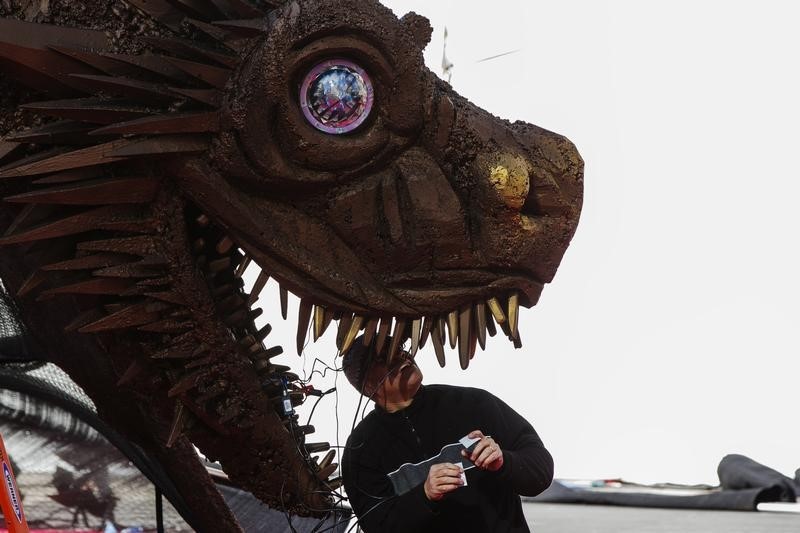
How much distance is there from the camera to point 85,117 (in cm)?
131

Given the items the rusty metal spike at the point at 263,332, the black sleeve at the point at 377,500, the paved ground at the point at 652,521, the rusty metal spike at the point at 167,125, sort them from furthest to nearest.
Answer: the paved ground at the point at 652,521
the black sleeve at the point at 377,500
the rusty metal spike at the point at 263,332
the rusty metal spike at the point at 167,125

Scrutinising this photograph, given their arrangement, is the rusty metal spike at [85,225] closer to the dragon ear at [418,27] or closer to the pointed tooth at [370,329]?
the pointed tooth at [370,329]

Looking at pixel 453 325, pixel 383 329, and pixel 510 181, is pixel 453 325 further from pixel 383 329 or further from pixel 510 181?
pixel 510 181

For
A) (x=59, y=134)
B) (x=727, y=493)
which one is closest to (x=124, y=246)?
(x=59, y=134)

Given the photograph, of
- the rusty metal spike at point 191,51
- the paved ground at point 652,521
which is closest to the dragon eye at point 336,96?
the rusty metal spike at point 191,51

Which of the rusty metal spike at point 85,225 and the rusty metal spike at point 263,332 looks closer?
the rusty metal spike at point 85,225

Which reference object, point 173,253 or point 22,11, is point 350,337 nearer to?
point 173,253

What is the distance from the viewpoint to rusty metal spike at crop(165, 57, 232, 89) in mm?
1317

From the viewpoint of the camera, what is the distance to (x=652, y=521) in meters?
4.38

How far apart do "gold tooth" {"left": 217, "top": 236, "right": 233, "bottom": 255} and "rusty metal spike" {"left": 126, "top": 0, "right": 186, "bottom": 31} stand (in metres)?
0.29

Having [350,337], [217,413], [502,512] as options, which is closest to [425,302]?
[350,337]

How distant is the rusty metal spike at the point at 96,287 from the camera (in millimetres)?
1330

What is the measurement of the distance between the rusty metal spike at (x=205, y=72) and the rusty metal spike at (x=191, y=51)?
12 millimetres

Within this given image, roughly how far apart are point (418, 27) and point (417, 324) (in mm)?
401
